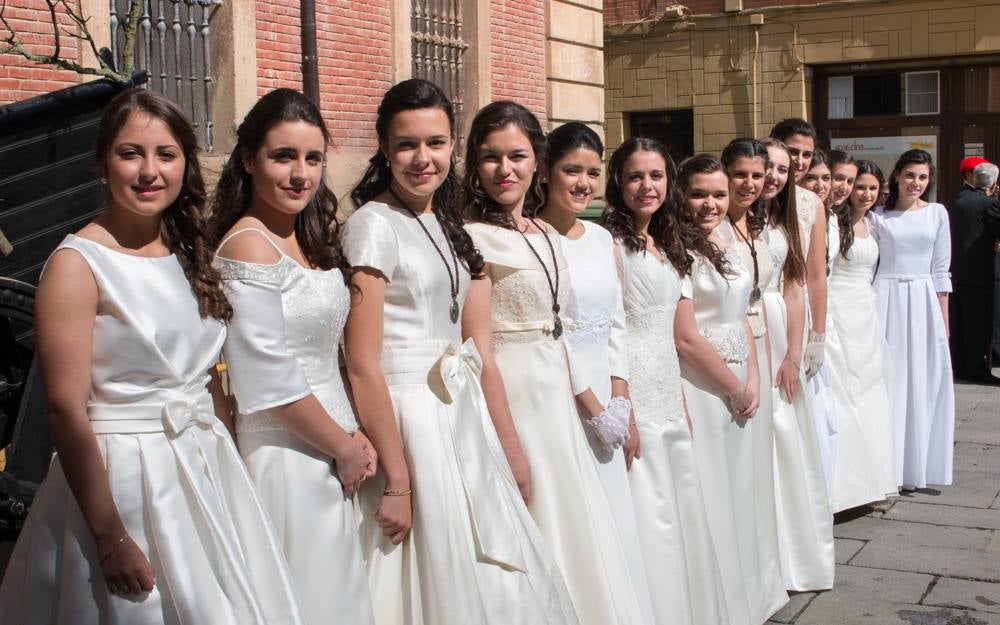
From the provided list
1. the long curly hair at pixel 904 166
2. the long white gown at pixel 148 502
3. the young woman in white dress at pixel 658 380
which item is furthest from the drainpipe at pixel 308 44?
the long white gown at pixel 148 502

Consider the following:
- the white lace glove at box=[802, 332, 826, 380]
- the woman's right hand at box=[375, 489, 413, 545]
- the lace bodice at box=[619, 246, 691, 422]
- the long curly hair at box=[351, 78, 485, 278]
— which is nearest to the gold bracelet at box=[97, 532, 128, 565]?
the woman's right hand at box=[375, 489, 413, 545]

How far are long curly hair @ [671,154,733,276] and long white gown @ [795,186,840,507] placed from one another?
1449mm

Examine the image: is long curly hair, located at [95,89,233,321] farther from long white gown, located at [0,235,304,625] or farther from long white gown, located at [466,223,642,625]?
long white gown, located at [466,223,642,625]

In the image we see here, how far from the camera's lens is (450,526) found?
347cm

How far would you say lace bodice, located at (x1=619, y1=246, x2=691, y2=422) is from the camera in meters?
4.75

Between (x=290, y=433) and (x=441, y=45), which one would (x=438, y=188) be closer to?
(x=290, y=433)

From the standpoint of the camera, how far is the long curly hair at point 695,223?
5.17 metres

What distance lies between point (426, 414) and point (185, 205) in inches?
35.3

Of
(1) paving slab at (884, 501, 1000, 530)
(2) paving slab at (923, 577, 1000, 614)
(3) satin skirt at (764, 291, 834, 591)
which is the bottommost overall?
(2) paving slab at (923, 577, 1000, 614)

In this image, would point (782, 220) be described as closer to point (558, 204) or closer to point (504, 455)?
point (558, 204)

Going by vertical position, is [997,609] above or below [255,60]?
below

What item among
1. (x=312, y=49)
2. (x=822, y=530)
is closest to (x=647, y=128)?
(x=312, y=49)

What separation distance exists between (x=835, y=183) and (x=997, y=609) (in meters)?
2.77

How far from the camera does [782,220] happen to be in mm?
6328
